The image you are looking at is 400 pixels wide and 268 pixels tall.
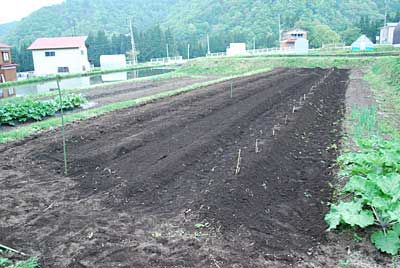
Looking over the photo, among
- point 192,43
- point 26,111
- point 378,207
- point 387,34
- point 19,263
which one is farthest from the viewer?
point 192,43

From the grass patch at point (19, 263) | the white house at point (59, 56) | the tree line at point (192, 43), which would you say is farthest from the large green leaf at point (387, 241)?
the tree line at point (192, 43)

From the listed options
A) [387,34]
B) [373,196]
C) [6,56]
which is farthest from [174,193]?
[387,34]

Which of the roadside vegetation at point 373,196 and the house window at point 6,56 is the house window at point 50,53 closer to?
the house window at point 6,56

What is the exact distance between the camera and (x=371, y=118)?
948 cm

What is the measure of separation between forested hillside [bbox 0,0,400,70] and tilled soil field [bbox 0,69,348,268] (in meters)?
60.3

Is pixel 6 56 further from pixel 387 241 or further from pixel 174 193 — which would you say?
pixel 387 241

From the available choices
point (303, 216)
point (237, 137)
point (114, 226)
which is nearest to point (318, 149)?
point (237, 137)

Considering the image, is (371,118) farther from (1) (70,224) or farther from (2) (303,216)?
(1) (70,224)

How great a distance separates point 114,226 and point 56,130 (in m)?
6.59

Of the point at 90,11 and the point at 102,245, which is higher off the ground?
the point at 90,11

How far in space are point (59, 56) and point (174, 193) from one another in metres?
45.8

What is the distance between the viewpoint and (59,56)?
46250 mm

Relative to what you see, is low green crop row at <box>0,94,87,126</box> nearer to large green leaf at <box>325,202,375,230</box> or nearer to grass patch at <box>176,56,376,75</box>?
large green leaf at <box>325,202,375,230</box>

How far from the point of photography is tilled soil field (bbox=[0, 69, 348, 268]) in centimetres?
427
